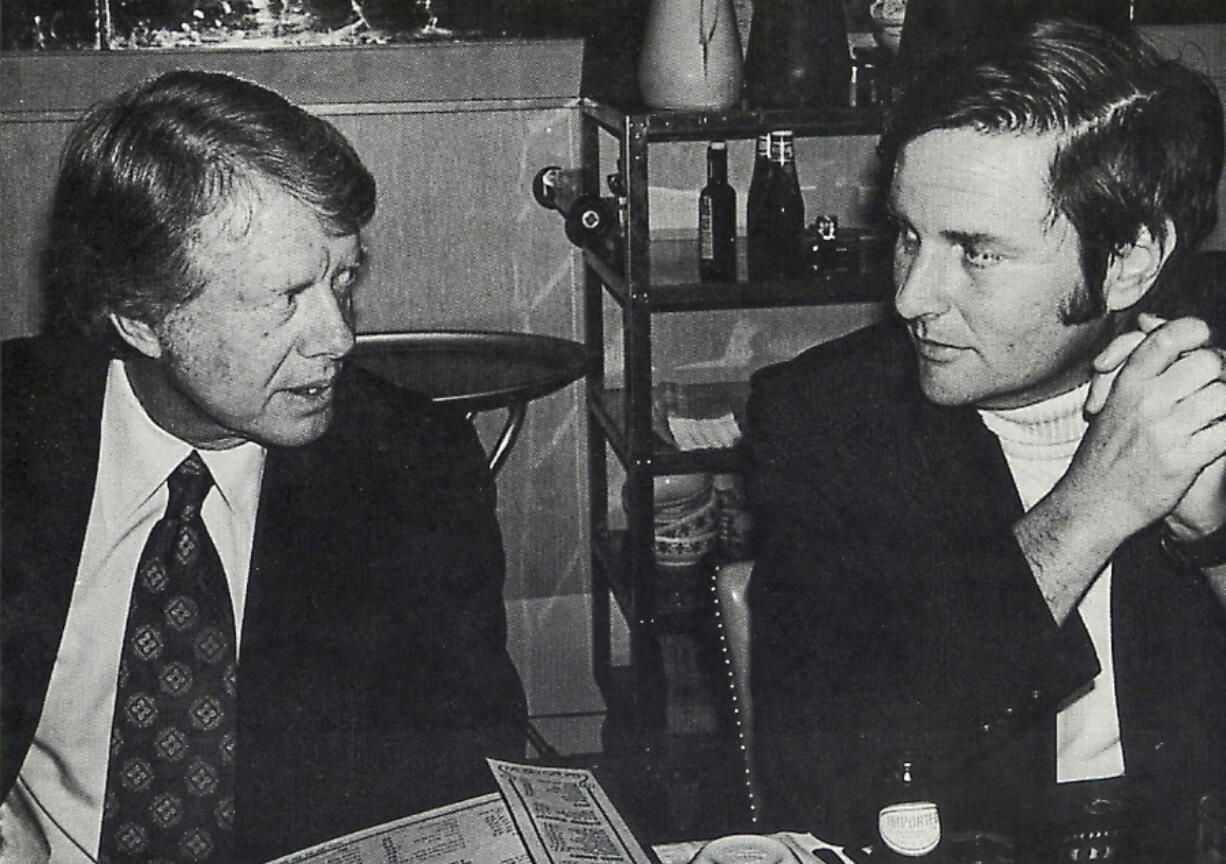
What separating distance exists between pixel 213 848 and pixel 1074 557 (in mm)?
1003

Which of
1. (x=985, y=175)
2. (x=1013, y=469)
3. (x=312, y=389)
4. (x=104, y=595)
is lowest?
(x=104, y=595)

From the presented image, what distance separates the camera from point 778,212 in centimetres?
310

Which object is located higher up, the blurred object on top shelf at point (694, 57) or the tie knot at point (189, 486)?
the blurred object on top shelf at point (694, 57)

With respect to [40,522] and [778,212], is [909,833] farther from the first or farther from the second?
[778,212]

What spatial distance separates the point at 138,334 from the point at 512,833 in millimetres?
856

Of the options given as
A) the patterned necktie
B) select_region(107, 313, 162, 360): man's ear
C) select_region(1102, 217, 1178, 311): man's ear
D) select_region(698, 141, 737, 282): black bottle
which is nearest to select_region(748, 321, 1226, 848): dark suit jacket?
select_region(1102, 217, 1178, 311): man's ear

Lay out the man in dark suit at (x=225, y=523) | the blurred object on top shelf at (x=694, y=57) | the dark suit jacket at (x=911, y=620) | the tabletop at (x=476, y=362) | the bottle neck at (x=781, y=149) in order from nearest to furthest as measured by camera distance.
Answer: the dark suit jacket at (x=911, y=620) < the man in dark suit at (x=225, y=523) < the tabletop at (x=476, y=362) < the blurred object on top shelf at (x=694, y=57) < the bottle neck at (x=781, y=149)

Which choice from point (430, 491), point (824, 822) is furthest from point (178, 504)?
point (824, 822)

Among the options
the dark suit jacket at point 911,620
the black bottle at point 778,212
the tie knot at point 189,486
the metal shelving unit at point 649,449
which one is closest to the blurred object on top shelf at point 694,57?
the metal shelving unit at point 649,449

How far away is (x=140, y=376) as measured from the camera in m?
1.80

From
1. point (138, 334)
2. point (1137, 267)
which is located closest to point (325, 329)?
point (138, 334)

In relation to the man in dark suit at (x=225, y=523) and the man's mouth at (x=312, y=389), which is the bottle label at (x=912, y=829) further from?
the man's mouth at (x=312, y=389)

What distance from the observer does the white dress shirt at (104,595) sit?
170cm

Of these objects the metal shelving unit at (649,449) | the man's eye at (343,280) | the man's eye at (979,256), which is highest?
the man's eye at (979,256)
